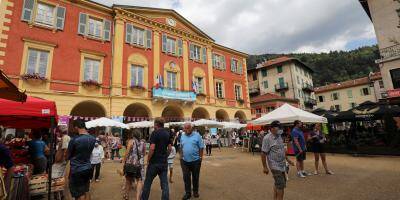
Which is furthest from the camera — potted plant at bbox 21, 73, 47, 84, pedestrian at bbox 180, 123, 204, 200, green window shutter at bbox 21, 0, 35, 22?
green window shutter at bbox 21, 0, 35, 22

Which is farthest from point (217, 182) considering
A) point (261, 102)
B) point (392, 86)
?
point (261, 102)

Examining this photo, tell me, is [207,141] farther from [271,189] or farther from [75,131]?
[75,131]

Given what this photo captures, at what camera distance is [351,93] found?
46.8 m

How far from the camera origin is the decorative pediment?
19672 mm

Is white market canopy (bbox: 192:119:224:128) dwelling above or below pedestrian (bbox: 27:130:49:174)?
above

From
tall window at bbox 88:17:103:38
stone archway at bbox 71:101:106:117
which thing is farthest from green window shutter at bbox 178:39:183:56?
stone archway at bbox 71:101:106:117

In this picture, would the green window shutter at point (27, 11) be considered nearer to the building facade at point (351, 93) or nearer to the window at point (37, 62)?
the window at point (37, 62)

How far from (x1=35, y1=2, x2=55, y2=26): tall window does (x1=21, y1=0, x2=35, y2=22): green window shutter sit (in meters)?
0.37

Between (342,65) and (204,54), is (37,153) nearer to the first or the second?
(204,54)

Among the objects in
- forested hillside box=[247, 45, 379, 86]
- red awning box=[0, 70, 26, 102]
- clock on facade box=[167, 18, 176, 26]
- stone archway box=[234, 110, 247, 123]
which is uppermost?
forested hillside box=[247, 45, 379, 86]

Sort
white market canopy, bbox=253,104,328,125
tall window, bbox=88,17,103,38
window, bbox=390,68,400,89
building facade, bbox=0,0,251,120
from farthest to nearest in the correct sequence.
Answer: window, bbox=390,68,400,89
tall window, bbox=88,17,103,38
building facade, bbox=0,0,251,120
white market canopy, bbox=253,104,328,125

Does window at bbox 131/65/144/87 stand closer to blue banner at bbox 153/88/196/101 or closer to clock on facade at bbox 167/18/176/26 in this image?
blue banner at bbox 153/88/196/101

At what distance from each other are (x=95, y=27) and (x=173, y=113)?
10.0 m

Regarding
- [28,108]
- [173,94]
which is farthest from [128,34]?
[28,108]
